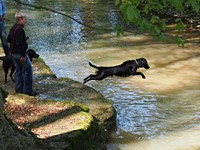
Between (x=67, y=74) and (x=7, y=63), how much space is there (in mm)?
2904

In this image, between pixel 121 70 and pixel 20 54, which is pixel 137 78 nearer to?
pixel 121 70

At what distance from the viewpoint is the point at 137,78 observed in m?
10.7

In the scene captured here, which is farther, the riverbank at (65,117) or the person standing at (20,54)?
the person standing at (20,54)

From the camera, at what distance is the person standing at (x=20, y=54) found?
7121 mm

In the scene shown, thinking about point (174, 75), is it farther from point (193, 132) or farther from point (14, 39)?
point (14, 39)

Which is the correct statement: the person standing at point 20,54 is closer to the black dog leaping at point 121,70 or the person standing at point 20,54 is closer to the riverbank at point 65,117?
the riverbank at point 65,117

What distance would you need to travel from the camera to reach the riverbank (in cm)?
585

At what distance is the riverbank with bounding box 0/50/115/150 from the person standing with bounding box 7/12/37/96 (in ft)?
1.53

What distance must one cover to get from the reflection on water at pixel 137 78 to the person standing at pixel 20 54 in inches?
78.3

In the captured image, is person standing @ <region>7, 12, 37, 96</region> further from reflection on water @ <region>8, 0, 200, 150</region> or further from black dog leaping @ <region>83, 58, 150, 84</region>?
reflection on water @ <region>8, 0, 200, 150</region>

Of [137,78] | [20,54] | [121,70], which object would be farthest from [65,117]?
[137,78]

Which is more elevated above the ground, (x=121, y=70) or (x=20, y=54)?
(x=20, y=54)

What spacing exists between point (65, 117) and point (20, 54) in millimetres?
1677

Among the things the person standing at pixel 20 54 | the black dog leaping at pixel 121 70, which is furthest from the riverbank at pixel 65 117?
the black dog leaping at pixel 121 70
